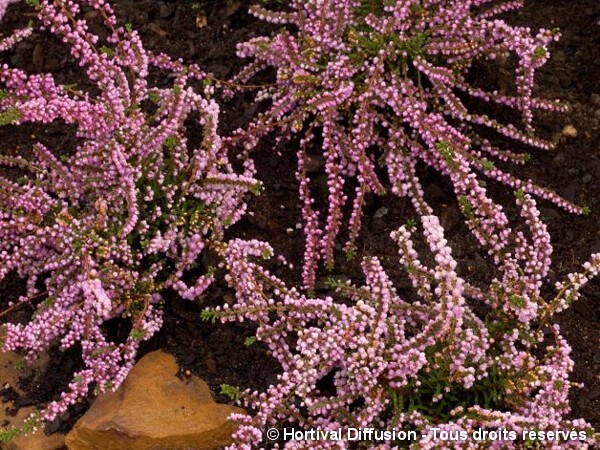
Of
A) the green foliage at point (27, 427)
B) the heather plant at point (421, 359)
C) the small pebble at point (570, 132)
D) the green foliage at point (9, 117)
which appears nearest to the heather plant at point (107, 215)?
the green foliage at point (27, 427)

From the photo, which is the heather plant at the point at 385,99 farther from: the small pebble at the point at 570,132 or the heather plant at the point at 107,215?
the heather plant at the point at 107,215

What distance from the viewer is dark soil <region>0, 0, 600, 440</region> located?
388cm

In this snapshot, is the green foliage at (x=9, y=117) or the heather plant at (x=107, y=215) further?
the heather plant at (x=107, y=215)

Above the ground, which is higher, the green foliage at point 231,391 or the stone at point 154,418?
the green foliage at point 231,391

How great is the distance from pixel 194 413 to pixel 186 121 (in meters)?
1.75

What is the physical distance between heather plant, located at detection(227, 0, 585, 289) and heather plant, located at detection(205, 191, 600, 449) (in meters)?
0.39

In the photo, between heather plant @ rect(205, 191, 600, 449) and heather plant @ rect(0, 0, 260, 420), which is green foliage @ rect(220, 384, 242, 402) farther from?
heather plant @ rect(0, 0, 260, 420)

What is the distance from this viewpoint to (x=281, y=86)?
14.6 ft

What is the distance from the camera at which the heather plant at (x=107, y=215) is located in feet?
11.8

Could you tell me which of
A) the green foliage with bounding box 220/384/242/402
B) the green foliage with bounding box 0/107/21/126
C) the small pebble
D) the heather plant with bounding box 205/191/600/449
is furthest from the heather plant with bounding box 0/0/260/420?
the small pebble

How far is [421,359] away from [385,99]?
155 cm

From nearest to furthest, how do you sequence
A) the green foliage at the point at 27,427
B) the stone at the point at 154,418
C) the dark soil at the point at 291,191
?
the green foliage at the point at 27,427 → the stone at the point at 154,418 → the dark soil at the point at 291,191

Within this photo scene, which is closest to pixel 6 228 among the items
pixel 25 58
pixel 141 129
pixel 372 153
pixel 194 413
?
pixel 141 129

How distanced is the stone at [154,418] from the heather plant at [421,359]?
0.17 meters
